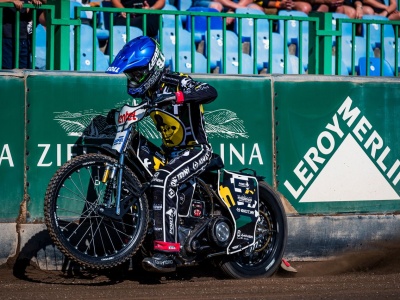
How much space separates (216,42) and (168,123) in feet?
12.4

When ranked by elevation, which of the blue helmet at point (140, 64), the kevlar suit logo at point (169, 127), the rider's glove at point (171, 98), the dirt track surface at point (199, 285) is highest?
the blue helmet at point (140, 64)

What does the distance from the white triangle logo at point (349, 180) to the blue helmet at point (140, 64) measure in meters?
2.66

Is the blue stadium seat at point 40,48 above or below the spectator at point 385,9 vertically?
below

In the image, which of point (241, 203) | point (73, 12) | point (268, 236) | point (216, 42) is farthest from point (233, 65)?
point (241, 203)

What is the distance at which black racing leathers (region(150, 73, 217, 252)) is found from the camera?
7520 mm

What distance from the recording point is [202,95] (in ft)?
25.2

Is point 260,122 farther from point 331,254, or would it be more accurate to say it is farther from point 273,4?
point 273,4

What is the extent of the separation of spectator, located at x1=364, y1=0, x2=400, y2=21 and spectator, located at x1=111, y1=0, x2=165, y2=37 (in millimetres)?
4368

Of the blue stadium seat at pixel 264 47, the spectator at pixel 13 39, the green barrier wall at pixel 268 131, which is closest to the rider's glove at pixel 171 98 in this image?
the green barrier wall at pixel 268 131

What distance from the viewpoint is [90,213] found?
7.76 metres

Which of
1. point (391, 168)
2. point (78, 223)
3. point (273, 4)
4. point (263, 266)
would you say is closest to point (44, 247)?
point (78, 223)

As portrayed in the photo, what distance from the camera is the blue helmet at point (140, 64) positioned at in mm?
7582

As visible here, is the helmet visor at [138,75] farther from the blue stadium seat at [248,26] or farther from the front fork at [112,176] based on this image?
the blue stadium seat at [248,26]

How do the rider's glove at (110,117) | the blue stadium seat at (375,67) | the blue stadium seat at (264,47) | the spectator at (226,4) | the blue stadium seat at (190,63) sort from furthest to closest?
the spectator at (226,4)
the blue stadium seat at (375,67)
the blue stadium seat at (264,47)
the blue stadium seat at (190,63)
the rider's glove at (110,117)
